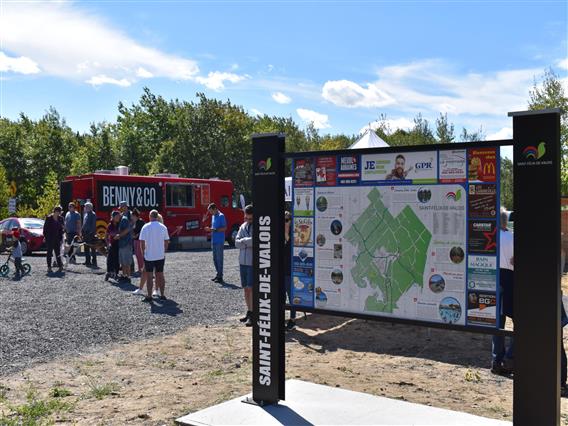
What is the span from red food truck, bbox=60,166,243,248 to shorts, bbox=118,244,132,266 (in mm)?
8709

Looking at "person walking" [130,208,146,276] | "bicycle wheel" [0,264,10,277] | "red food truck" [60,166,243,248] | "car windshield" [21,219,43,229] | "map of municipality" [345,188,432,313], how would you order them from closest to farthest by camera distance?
"map of municipality" [345,188,432,313], "person walking" [130,208,146,276], "bicycle wheel" [0,264,10,277], "red food truck" [60,166,243,248], "car windshield" [21,219,43,229]

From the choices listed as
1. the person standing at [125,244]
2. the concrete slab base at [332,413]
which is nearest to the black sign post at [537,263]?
the concrete slab base at [332,413]

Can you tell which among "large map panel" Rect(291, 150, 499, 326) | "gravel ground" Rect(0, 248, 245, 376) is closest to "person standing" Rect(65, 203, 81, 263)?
"gravel ground" Rect(0, 248, 245, 376)

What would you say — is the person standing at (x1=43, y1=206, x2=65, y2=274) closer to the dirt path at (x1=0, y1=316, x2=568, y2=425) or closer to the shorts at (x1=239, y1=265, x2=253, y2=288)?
the dirt path at (x1=0, y1=316, x2=568, y2=425)

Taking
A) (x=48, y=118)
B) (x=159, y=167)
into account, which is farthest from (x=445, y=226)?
(x=48, y=118)

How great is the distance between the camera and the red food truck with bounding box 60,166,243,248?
23562 millimetres

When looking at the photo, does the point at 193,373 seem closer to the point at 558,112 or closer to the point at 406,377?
the point at 406,377

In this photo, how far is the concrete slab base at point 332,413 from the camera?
5211 mm

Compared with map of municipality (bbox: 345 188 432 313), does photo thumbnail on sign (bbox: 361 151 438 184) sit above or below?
above

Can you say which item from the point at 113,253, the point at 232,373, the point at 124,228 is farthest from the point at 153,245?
the point at 232,373

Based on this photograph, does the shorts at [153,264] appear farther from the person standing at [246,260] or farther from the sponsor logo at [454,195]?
the sponsor logo at [454,195]

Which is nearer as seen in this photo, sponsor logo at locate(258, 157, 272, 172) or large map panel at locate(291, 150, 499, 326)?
large map panel at locate(291, 150, 499, 326)

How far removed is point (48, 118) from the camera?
223 ft

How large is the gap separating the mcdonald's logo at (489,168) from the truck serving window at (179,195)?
22641 mm
